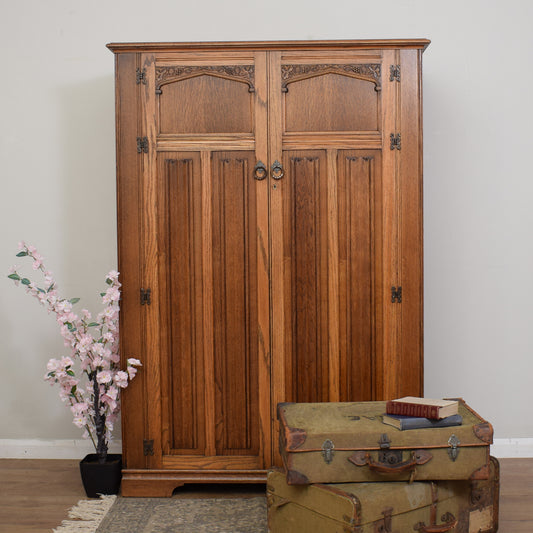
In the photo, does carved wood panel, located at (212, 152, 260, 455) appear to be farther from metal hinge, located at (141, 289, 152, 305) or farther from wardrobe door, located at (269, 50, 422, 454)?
metal hinge, located at (141, 289, 152, 305)

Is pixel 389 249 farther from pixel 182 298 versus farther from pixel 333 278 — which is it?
pixel 182 298

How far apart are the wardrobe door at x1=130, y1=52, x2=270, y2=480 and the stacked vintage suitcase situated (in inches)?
21.6

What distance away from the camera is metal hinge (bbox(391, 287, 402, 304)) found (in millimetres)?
2465

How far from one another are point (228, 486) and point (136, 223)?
1.26 meters

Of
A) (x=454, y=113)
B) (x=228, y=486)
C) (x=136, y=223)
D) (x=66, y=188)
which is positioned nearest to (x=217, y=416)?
(x=228, y=486)

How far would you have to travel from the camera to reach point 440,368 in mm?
3047

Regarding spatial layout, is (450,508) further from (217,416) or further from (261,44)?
(261,44)

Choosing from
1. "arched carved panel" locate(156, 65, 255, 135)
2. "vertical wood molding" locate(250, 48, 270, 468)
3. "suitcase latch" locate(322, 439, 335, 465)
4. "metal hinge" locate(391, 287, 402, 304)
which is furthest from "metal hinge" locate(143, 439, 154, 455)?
"arched carved panel" locate(156, 65, 255, 135)

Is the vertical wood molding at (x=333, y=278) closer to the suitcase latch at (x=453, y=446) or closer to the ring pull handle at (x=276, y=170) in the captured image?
the ring pull handle at (x=276, y=170)

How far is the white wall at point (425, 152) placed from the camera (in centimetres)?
297

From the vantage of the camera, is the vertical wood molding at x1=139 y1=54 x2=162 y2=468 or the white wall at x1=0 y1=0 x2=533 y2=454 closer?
the vertical wood molding at x1=139 y1=54 x2=162 y2=468

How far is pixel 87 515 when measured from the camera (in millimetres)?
2402

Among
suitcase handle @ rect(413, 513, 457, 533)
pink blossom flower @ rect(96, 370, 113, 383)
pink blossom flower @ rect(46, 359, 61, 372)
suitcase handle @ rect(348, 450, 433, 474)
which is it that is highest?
pink blossom flower @ rect(46, 359, 61, 372)

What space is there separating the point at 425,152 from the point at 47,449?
98.4 inches
